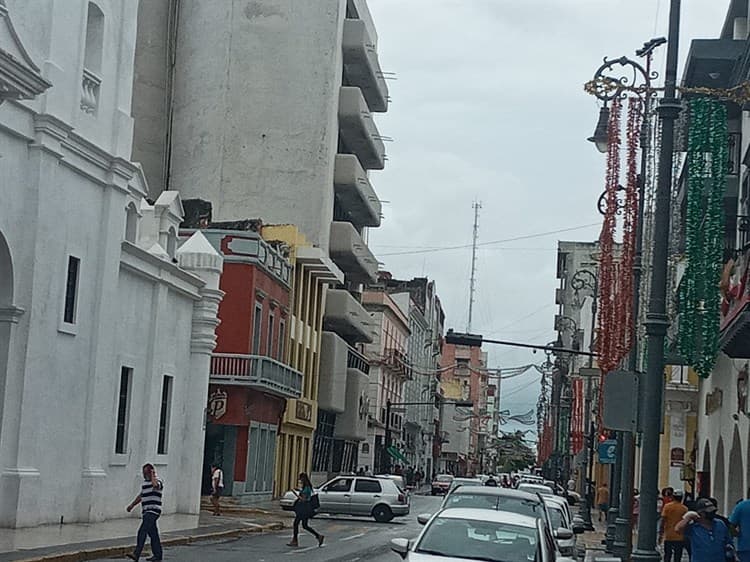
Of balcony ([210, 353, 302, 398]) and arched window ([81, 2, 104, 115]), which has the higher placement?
arched window ([81, 2, 104, 115])

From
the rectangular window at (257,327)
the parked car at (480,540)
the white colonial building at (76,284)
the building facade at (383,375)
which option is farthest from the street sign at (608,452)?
the building facade at (383,375)

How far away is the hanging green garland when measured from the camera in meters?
24.2

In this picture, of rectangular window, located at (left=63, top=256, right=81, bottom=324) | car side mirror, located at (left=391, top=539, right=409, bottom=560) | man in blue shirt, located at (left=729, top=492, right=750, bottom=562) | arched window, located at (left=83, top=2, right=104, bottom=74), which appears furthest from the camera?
arched window, located at (left=83, top=2, right=104, bottom=74)

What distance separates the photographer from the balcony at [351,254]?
6272 cm

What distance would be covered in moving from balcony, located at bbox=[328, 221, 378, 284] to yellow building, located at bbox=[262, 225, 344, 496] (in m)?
1.81

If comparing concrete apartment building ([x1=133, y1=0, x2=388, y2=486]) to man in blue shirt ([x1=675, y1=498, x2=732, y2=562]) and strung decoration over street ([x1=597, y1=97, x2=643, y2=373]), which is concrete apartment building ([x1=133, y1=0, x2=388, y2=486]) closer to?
strung decoration over street ([x1=597, y1=97, x2=643, y2=373])

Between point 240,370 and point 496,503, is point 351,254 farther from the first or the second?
point 496,503

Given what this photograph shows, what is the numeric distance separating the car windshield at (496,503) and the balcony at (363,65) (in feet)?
147

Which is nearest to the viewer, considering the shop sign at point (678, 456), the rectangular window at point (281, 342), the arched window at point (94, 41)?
the arched window at point (94, 41)

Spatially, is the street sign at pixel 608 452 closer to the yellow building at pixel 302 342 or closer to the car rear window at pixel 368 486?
the car rear window at pixel 368 486

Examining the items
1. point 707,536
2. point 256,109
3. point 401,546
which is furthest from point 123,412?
point 256,109

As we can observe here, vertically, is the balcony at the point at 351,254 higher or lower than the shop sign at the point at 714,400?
higher

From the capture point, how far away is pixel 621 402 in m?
16.5

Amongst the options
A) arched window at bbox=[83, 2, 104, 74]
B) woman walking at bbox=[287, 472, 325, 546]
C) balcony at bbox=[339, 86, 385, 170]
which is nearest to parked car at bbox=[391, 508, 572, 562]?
woman walking at bbox=[287, 472, 325, 546]
